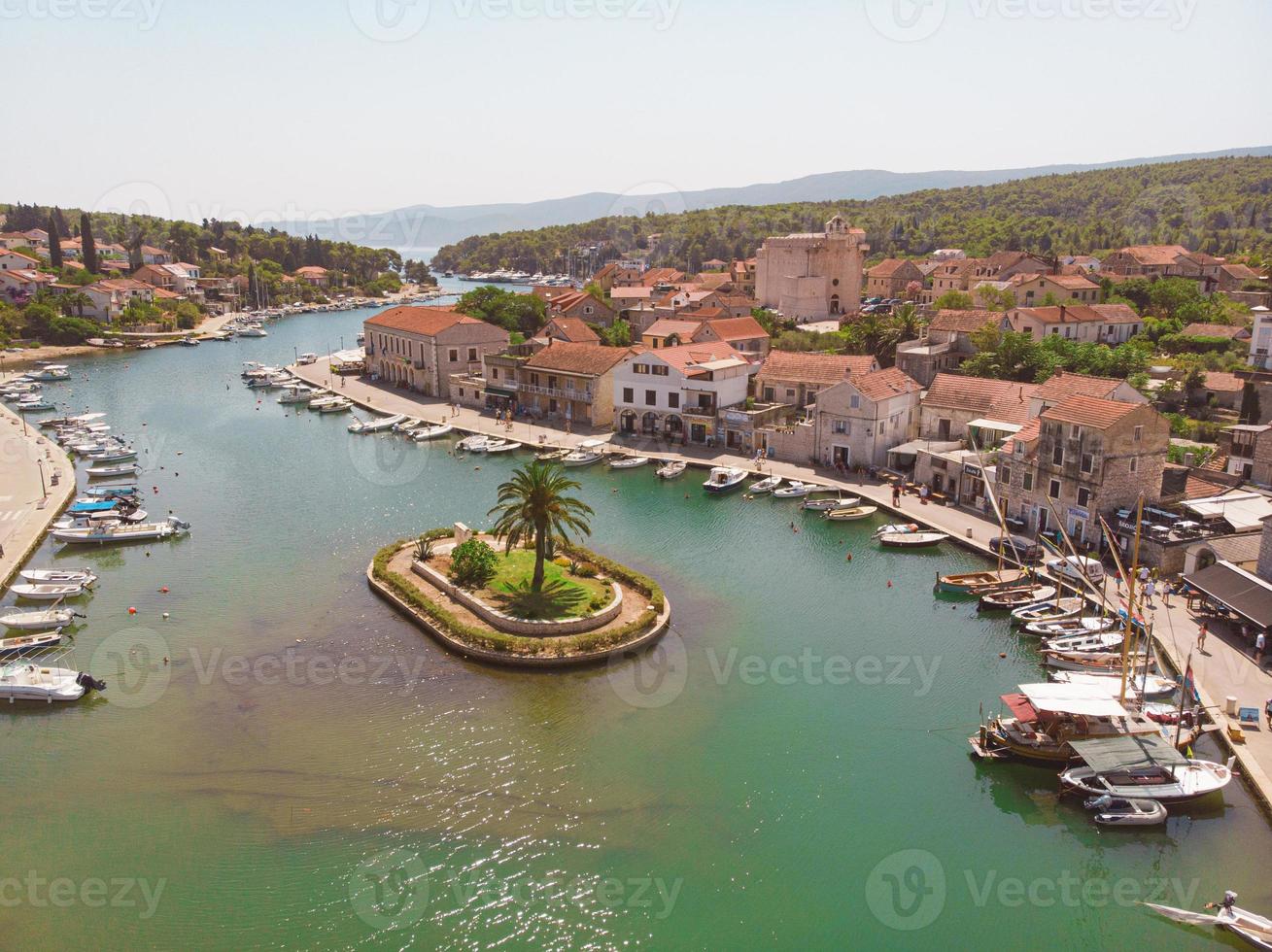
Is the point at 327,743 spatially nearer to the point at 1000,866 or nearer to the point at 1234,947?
the point at 1000,866

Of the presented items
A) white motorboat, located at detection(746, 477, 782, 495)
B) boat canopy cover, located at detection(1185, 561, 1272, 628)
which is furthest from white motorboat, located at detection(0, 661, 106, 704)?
boat canopy cover, located at detection(1185, 561, 1272, 628)

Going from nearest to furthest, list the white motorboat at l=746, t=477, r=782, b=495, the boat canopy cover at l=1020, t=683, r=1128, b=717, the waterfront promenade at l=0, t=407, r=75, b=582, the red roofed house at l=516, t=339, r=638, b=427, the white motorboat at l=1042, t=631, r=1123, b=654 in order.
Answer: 1. the boat canopy cover at l=1020, t=683, r=1128, b=717
2. the white motorboat at l=1042, t=631, r=1123, b=654
3. the waterfront promenade at l=0, t=407, r=75, b=582
4. the white motorboat at l=746, t=477, r=782, b=495
5. the red roofed house at l=516, t=339, r=638, b=427

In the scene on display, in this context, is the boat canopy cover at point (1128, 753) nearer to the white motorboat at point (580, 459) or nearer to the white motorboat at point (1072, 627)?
the white motorboat at point (1072, 627)

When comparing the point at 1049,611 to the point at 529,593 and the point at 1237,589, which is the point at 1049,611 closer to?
the point at 1237,589

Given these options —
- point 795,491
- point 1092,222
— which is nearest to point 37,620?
point 795,491

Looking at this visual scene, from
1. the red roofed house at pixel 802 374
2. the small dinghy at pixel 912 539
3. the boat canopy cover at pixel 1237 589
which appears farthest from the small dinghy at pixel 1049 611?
the red roofed house at pixel 802 374

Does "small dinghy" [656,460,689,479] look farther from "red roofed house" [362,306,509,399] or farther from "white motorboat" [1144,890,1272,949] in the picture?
"white motorboat" [1144,890,1272,949]
